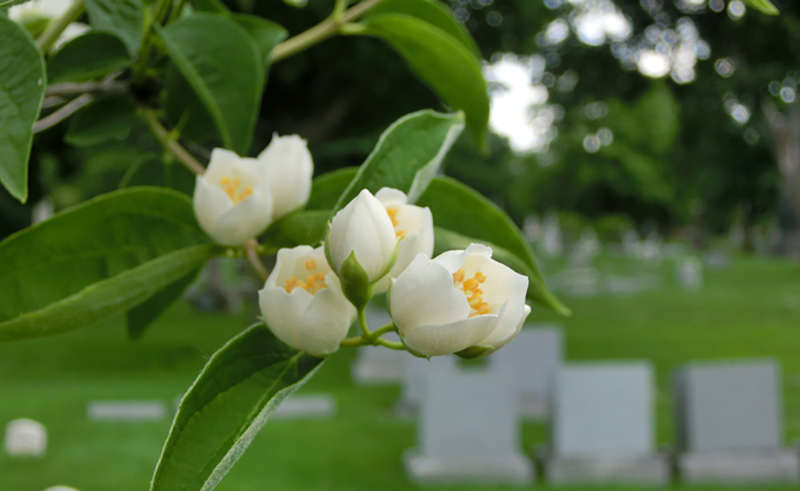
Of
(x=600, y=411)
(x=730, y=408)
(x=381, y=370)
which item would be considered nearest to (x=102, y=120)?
(x=600, y=411)

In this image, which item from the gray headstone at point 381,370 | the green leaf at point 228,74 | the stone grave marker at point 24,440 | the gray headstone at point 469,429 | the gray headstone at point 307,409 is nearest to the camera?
the green leaf at point 228,74

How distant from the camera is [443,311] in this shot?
431mm

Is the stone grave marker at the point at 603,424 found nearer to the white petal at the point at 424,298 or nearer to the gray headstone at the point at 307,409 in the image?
the gray headstone at the point at 307,409

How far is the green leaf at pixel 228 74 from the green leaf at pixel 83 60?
2.1 inches

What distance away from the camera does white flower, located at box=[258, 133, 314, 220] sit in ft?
1.93

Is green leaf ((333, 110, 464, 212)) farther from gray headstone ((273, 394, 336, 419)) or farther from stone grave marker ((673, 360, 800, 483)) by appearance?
gray headstone ((273, 394, 336, 419))

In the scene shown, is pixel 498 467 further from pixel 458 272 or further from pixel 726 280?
pixel 726 280

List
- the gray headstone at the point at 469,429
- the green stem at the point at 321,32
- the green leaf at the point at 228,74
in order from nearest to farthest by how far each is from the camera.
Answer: the green leaf at the point at 228,74
the green stem at the point at 321,32
the gray headstone at the point at 469,429

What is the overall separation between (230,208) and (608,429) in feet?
17.4

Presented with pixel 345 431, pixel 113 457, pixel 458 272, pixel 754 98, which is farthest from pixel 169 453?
pixel 754 98

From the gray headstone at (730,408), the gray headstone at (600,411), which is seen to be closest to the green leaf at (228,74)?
the gray headstone at (600,411)

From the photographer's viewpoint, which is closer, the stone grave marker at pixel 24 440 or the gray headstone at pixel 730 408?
the gray headstone at pixel 730 408

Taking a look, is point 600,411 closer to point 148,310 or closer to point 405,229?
point 148,310

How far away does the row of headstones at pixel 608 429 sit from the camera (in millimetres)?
5438
